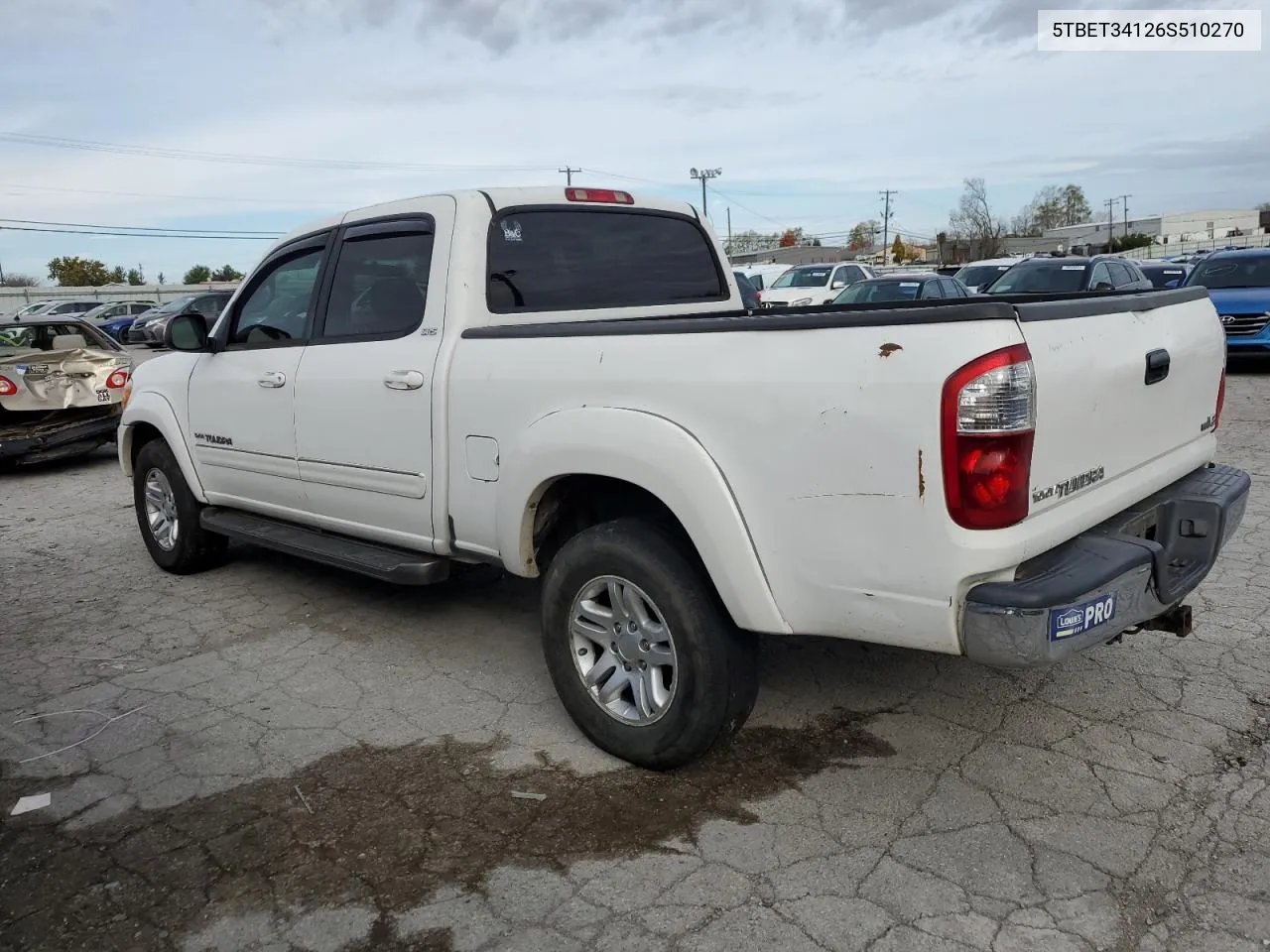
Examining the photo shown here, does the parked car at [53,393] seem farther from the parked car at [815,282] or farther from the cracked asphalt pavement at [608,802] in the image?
the parked car at [815,282]

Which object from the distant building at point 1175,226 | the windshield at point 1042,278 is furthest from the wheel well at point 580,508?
the distant building at point 1175,226

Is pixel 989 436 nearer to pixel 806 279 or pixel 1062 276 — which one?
pixel 1062 276

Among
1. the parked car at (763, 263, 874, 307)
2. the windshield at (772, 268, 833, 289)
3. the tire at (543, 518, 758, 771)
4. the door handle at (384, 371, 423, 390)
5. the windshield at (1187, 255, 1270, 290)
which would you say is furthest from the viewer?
the windshield at (772, 268, 833, 289)

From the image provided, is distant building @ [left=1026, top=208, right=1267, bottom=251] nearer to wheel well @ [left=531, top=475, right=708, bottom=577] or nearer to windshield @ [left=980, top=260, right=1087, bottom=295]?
windshield @ [left=980, top=260, right=1087, bottom=295]

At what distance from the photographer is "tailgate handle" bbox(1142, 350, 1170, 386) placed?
3234 millimetres

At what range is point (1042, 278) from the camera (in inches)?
583

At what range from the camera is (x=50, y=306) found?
39438 millimetres

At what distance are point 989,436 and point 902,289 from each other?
1454 cm

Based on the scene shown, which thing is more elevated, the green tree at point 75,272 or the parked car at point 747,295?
the green tree at point 75,272

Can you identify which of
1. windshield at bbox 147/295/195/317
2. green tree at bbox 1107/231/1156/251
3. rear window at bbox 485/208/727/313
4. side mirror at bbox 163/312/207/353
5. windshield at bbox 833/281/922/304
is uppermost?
green tree at bbox 1107/231/1156/251

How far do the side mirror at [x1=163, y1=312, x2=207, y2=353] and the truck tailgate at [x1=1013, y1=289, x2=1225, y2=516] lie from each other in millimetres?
4270

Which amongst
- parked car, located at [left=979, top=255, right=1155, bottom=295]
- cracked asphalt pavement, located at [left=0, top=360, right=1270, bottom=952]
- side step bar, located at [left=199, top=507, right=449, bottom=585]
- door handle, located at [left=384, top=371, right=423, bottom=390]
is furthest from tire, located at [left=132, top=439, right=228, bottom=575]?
parked car, located at [left=979, top=255, right=1155, bottom=295]

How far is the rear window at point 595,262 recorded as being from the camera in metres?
4.30

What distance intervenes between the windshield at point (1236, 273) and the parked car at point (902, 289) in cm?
327
